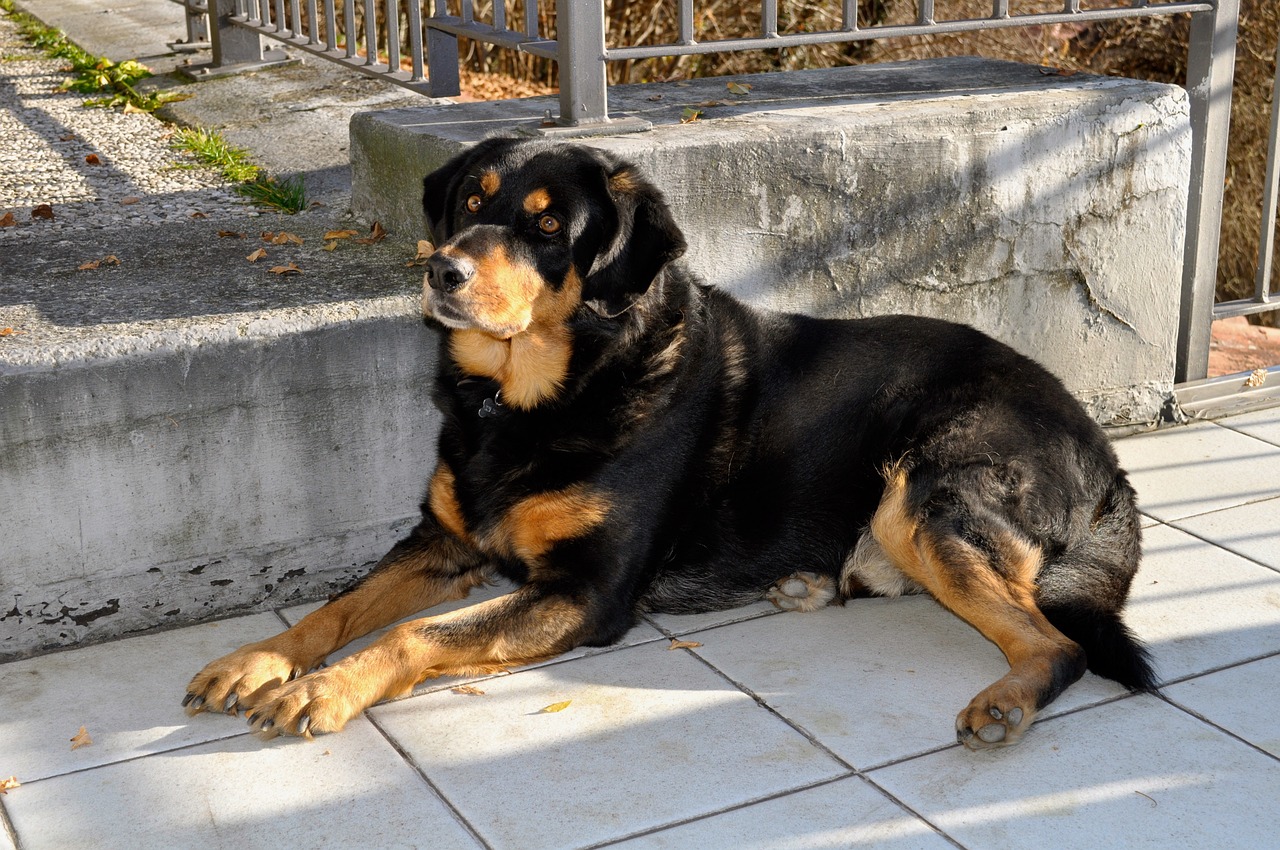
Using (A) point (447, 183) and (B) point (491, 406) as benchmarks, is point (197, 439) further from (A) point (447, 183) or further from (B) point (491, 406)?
(A) point (447, 183)

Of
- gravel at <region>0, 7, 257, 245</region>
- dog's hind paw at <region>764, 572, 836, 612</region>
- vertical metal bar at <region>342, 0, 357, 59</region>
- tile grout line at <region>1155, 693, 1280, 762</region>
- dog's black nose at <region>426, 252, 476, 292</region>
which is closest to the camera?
tile grout line at <region>1155, 693, 1280, 762</region>

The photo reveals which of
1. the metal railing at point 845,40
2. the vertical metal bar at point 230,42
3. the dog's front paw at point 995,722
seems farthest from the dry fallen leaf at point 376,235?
the vertical metal bar at point 230,42

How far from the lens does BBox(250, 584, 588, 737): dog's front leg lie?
11.4 ft

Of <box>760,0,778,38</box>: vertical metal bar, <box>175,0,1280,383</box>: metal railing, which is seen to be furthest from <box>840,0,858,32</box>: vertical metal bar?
<box>760,0,778,38</box>: vertical metal bar

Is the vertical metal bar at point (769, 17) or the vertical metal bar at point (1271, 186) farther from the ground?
the vertical metal bar at point (769, 17)

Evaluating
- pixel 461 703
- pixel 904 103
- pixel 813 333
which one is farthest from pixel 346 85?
pixel 461 703

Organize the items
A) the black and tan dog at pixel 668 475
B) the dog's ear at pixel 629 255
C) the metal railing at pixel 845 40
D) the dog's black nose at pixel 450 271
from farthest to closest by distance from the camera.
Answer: the metal railing at pixel 845 40, the dog's ear at pixel 629 255, the black and tan dog at pixel 668 475, the dog's black nose at pixel 450 271

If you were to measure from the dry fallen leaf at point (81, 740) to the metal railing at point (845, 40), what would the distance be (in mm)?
2500

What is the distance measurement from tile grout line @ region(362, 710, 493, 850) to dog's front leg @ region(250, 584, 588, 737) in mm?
84

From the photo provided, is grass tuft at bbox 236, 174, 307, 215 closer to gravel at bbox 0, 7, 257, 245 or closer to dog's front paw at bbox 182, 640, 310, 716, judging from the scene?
gravel at bbox 0, 7, 257, 245

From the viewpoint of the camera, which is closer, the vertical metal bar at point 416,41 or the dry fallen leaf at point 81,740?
the dry fallen leaf at point 81,740

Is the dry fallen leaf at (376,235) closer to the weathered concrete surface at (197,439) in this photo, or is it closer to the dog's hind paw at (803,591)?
the weathered concrete surface at (197,439)

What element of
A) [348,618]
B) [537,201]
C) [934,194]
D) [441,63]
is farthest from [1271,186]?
[348,618]

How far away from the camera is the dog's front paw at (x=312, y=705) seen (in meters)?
3.45
